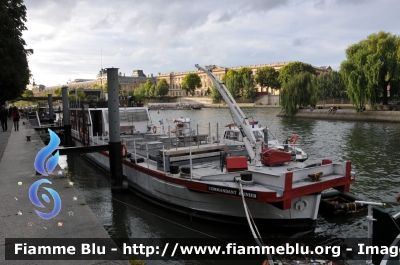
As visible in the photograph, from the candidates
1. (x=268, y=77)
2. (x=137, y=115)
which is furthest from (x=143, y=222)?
(x=268, y=77)

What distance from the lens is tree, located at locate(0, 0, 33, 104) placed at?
110 ft

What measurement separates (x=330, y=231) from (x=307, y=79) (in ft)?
194

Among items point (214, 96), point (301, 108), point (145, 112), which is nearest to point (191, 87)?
point (214, 96)

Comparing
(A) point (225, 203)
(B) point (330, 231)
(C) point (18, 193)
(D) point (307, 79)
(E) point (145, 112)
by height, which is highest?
(D) point (307, 79)

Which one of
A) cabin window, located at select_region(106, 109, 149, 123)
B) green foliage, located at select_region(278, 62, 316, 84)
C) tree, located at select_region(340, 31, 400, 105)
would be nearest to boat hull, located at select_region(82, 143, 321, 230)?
cabin window, located at select_region(106, 109, 149, 123)

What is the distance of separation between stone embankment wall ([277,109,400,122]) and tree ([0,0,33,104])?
4699 centimetres

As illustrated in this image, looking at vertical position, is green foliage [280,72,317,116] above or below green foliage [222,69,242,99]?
below

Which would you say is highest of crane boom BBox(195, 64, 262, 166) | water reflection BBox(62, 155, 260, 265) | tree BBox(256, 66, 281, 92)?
tree BBox(256, 66, 281, 92)

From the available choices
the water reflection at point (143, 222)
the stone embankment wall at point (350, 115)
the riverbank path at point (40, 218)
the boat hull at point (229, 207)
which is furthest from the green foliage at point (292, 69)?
the riverbank path at point (40, 218)

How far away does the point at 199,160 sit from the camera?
15.0 metres

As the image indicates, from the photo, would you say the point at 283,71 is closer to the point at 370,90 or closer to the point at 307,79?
the point at 307,79

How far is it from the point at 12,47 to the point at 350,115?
166 ft

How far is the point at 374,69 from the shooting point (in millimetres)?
55156

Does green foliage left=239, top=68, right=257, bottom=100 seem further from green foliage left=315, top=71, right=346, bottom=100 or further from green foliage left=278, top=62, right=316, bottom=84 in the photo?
green foliage left=315, top=71, right=346, bottom=100
